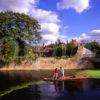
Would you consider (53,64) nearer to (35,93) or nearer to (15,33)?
(15,33)

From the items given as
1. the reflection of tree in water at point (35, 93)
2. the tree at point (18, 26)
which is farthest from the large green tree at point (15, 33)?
the reflection of tree in water at point (35, 93)

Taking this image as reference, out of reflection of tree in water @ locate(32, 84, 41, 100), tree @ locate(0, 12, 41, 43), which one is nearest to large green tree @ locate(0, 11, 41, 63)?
tree @ locate(0, 12, 41, 43)

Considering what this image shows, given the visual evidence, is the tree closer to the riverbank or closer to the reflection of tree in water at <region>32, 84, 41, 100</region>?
the riverbank

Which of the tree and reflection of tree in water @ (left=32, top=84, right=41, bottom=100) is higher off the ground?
the tree

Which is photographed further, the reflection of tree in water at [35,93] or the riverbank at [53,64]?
the riverbank at [53,64]

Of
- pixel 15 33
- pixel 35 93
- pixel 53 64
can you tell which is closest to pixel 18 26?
pixel 15 33

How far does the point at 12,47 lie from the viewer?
66188 mm

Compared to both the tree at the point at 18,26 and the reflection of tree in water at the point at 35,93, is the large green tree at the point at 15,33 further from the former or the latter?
the reflection of tree in water at the point at 35,93

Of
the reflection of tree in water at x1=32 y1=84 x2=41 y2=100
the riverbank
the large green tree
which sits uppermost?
the large green tree

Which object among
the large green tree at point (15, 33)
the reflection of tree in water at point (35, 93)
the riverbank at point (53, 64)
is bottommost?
the reflection of tree in water at point (35, 93)

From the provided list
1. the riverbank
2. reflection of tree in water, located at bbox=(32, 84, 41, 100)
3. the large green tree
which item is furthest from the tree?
reflection of tree in water, located at bbox=(32, 84, 41, 100)

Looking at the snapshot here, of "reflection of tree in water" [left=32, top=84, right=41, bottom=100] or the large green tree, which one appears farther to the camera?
the large green tree

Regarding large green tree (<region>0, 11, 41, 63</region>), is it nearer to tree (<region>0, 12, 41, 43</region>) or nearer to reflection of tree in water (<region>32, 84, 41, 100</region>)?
tree (<region>0, 12, 41, 43</region>)

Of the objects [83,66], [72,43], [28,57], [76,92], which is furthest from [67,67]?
[76,92]
